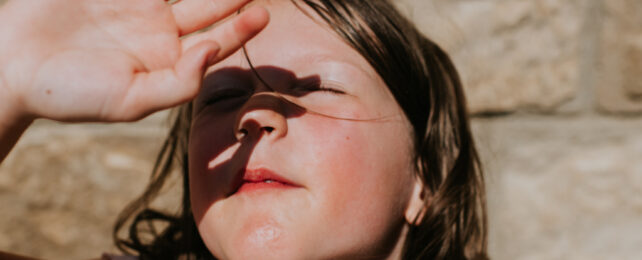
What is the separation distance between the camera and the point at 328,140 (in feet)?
3.39

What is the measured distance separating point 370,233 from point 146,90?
49 cm

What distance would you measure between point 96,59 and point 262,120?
27cm

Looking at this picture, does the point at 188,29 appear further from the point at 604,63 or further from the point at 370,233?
the point at 604,63

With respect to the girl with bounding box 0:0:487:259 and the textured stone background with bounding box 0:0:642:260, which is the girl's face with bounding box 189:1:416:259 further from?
the textured stone background with bounding box 0:0:642:260

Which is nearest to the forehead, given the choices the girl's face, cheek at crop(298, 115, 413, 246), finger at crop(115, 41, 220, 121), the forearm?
the girl's face

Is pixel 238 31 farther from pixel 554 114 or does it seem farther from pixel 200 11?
pixel 554 114

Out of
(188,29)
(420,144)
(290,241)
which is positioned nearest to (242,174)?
(290,241)

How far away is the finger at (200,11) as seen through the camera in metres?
0.95

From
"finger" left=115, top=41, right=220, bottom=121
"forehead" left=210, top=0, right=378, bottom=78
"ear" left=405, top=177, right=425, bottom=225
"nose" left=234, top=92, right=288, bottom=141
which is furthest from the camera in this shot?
"ear" left=405, top=177, right=425, bottom=225

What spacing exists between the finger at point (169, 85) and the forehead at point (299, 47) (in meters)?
0.25

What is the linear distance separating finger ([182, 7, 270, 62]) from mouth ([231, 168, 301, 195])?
8.5 inches

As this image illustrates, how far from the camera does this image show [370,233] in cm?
112

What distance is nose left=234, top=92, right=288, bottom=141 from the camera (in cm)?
100

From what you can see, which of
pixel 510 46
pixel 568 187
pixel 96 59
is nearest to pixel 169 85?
pixel 96 59
